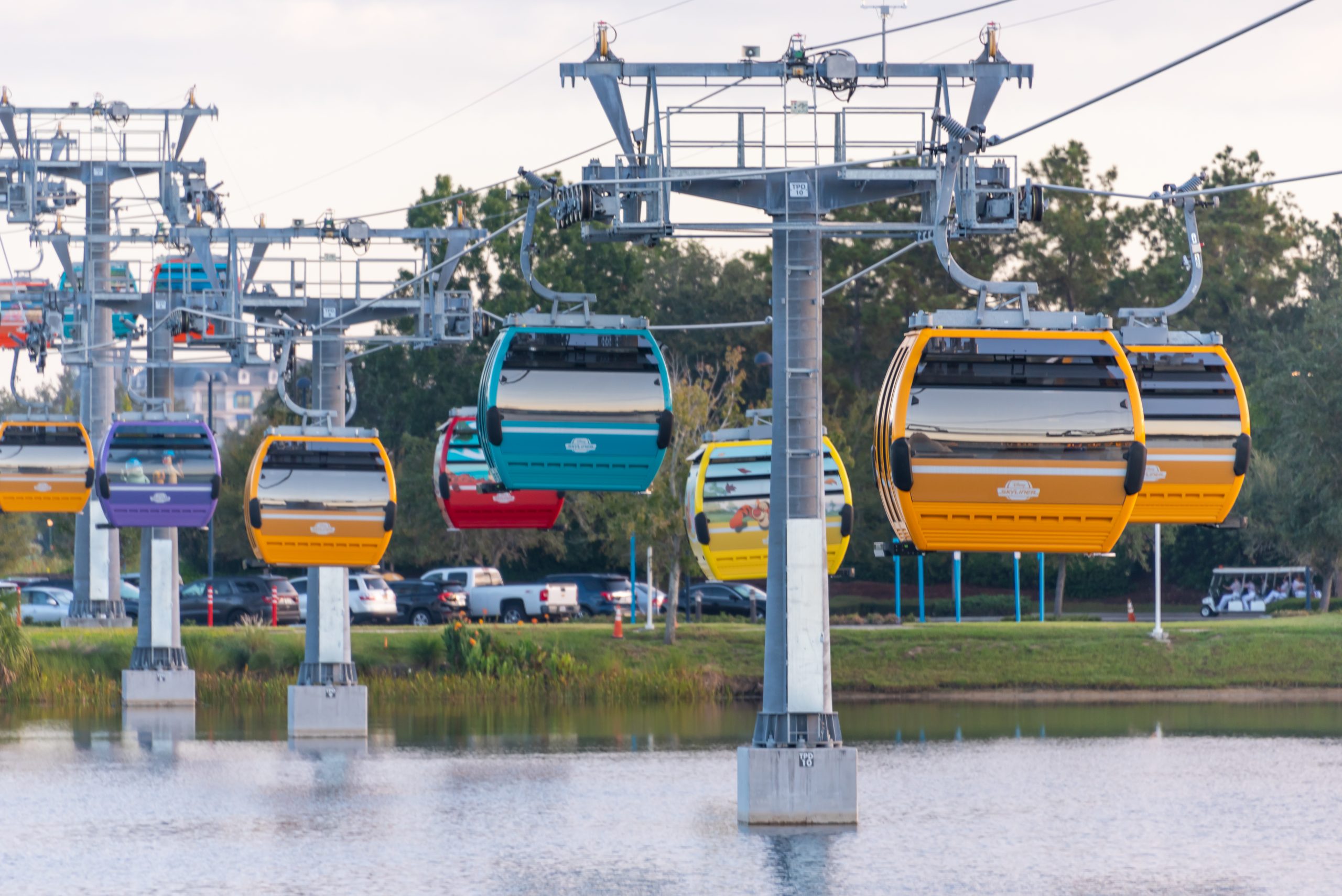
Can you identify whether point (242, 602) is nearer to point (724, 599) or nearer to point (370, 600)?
point (370, 600)

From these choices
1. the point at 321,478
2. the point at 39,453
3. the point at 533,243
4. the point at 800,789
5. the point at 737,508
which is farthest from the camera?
the point at 39,453

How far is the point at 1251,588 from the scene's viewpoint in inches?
2813

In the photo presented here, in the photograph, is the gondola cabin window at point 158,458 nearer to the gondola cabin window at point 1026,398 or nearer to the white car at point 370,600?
the gondola cabin window at point 1026,398

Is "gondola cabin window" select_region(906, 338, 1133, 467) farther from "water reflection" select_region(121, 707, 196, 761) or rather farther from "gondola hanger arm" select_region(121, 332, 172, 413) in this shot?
"gondola hanger arm" select_region(121, 332, 172, 413)

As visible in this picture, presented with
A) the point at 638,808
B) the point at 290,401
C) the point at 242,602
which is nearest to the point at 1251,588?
the point at 242,602

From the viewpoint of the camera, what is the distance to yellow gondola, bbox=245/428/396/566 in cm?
3111

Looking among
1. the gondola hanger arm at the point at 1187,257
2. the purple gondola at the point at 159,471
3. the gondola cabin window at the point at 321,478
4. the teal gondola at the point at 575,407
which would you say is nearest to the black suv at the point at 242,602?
the purple gondola at the point at 159,471

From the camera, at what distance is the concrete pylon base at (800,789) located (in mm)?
26078

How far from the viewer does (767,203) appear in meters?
25.9

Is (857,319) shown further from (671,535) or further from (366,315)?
(366,315)

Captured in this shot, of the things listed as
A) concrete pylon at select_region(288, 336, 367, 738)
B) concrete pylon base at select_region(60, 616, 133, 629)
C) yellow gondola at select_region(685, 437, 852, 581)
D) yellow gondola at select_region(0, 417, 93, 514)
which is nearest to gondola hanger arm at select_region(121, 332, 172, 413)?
yellow gondola at select_region(0, 417, 93, 514)

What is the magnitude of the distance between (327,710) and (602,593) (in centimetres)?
2883

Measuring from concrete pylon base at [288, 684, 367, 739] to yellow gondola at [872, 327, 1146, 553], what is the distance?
21.3 m

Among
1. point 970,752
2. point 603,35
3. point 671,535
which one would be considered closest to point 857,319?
point 671,535
